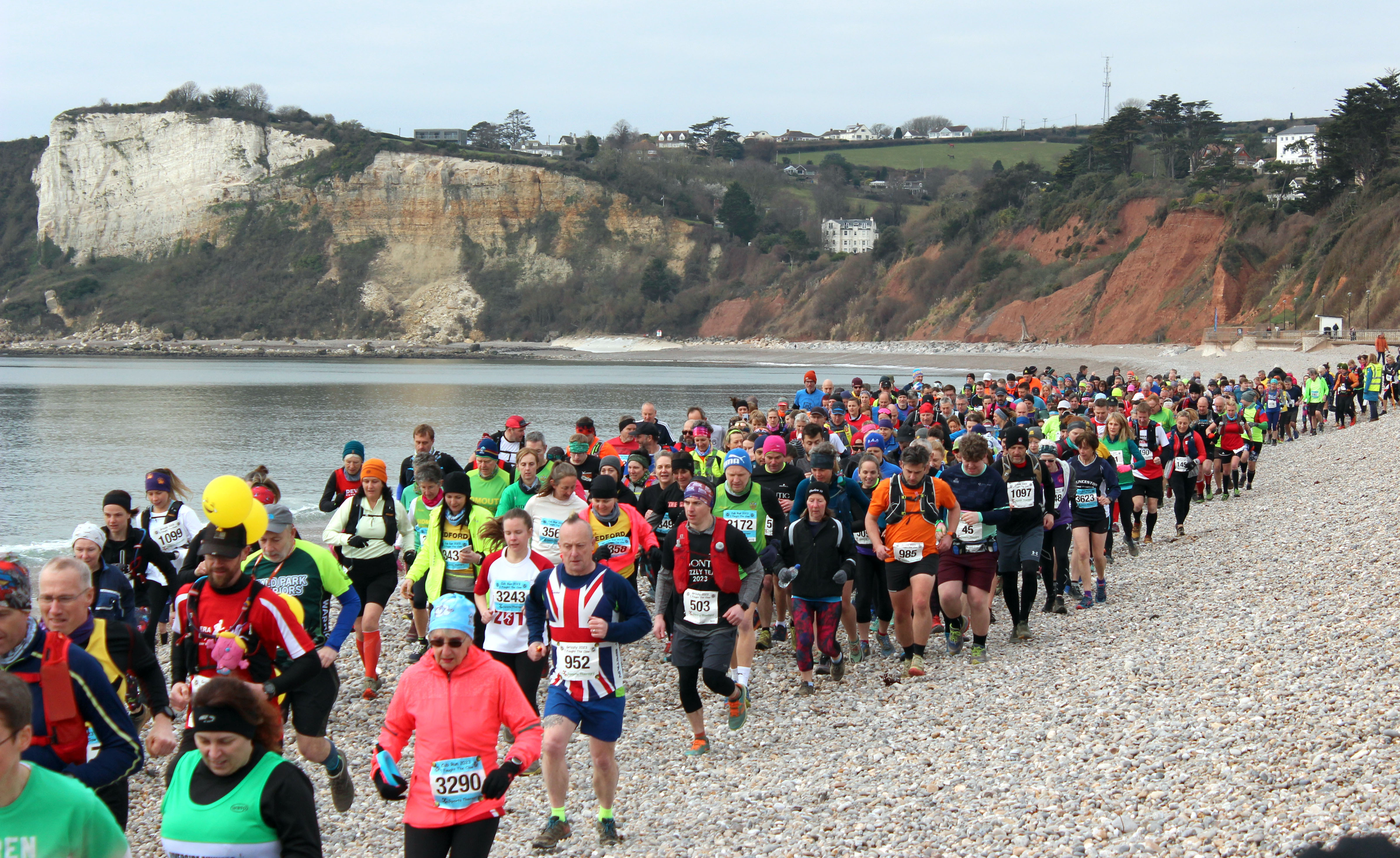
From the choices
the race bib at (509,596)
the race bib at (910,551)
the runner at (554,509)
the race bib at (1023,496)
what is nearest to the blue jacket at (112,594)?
the race bib at (509,596)

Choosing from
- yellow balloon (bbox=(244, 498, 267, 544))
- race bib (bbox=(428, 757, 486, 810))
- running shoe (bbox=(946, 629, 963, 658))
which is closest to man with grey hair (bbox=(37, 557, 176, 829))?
yellow balloon (bbox=(244, 498, 267, 544))

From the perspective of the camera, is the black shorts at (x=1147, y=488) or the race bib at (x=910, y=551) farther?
the black shorts at (x=1147, y=488)

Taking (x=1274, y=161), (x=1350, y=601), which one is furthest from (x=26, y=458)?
(x=1274, y=161)

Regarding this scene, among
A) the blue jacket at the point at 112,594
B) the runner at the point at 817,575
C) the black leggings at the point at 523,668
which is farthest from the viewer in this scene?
the runner at the point at 817,575

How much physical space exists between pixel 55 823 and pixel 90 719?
3.84 feet

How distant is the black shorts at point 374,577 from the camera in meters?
7.80

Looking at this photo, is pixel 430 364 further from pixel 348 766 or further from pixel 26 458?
pixel 348 766

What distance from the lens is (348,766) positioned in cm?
707

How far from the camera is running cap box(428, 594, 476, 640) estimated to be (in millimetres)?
4016

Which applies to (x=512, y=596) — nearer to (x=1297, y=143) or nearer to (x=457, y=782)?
(x=457, y=782)

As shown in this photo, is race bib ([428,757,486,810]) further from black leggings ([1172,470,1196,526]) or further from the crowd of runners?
black leggings ([1172,470,1196,526])

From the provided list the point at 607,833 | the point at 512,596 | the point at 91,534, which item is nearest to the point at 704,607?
the point at 512,596

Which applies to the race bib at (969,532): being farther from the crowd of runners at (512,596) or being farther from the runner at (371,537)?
the runner at (371,537)

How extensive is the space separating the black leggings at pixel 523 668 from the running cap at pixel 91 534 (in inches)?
94.5
